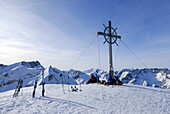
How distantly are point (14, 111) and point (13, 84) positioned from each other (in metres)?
115

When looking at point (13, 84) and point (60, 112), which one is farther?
point (13, 84)

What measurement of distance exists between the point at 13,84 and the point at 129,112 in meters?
119

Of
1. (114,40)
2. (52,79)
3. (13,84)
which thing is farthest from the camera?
(13,84)

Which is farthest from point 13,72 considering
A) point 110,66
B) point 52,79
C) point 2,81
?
point 110,66

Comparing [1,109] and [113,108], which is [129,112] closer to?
[113,108]

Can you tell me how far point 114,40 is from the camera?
14914mm

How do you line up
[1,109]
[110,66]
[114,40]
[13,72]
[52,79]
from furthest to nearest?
1. [13,72]
2. [52,79]
3. [114,40]
4. [110,66]
5. [1,109]

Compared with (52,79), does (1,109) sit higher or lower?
higher

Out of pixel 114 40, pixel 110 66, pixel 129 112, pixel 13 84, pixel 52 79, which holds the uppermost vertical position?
pixel 114 40

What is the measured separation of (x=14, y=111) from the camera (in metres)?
5.15

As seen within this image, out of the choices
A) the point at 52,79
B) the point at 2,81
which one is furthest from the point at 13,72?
the point at 52,79

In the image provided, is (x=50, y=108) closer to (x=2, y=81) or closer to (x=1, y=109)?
(x=1, y=109)

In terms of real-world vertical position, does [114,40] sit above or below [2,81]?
above

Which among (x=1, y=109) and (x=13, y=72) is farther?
(x=13, y=72)
